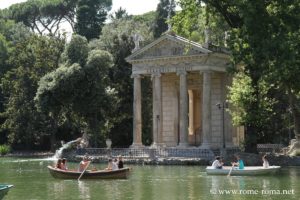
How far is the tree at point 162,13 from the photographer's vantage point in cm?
7950

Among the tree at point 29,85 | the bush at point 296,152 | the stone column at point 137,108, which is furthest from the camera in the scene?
the tree at point 29,85

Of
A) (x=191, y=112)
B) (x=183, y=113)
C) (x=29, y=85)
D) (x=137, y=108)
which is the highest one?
(x=29, y=85)

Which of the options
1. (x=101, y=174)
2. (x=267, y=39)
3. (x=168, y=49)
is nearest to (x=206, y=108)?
(x=168, y=49)

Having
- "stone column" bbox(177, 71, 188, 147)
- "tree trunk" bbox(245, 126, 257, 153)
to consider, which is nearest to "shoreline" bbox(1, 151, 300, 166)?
"tree trunk" bbox(245, 126, 257, 153)

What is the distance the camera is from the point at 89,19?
86.9 metres

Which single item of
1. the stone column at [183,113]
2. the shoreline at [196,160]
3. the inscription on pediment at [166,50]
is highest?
the inscription on pediment at [166,50]

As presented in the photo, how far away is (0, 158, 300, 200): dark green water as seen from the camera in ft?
83.8

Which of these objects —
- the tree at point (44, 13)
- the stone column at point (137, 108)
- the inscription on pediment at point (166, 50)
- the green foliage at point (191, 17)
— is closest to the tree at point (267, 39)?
the green foliage at point (191, 17)

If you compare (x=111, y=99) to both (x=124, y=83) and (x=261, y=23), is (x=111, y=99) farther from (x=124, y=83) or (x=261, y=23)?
(x=261, y=23)

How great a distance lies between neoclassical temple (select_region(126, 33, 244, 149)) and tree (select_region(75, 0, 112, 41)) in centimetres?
2710

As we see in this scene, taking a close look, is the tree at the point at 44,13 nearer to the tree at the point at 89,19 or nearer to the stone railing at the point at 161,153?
the tree at the point at 89,19

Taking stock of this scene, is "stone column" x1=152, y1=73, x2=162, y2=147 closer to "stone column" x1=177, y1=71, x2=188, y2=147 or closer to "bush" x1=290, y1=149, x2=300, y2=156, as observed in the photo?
"stone column" x1=177, y1=71, x2=188, y2=147

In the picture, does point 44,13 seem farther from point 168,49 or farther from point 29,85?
point 168,49

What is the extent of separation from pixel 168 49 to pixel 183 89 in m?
3.76
